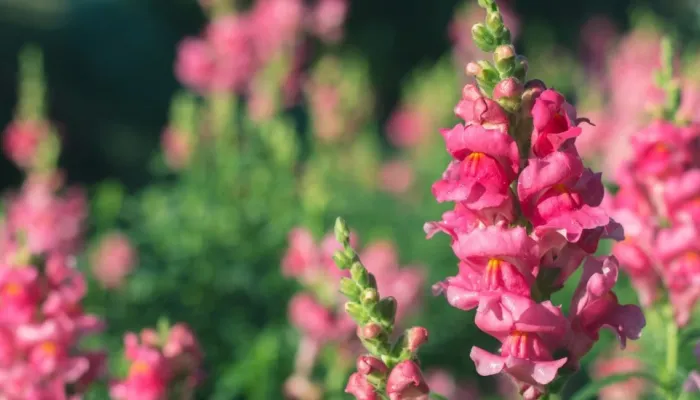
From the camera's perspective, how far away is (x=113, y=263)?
19.0 feet

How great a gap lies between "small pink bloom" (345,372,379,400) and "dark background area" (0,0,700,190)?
9327mm

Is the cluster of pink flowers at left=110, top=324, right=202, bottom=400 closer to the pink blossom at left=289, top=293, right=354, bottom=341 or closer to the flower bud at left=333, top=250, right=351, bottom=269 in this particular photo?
the flower bud at left=333, top=250, right=351, bottom=269

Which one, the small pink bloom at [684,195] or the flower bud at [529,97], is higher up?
the flower bud at [529,97]

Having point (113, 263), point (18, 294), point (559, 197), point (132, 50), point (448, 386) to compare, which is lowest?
point (448, 386)

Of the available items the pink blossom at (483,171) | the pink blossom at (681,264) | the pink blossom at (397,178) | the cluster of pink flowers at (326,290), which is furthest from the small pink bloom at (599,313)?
the pink blossom at (397,178)

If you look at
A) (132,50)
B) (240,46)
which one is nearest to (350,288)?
(240,46)

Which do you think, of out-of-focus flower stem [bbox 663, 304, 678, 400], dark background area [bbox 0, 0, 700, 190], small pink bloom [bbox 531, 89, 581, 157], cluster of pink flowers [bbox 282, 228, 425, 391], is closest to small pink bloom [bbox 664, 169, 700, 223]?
out-of-focus flower stem [bbox 663, 304, 678, 400]

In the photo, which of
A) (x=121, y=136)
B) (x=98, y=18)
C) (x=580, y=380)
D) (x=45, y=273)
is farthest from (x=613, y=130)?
(x=98, y=18)

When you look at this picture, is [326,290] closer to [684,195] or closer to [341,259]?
[684,195]

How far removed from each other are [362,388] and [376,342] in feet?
0.33

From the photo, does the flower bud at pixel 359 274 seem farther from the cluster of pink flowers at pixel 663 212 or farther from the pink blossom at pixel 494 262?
the cluster of pink flowers at pixel 663 212

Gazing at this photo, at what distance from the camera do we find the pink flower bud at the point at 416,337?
1934mm

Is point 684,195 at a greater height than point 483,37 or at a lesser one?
lesser

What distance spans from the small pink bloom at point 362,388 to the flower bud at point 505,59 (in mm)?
697
